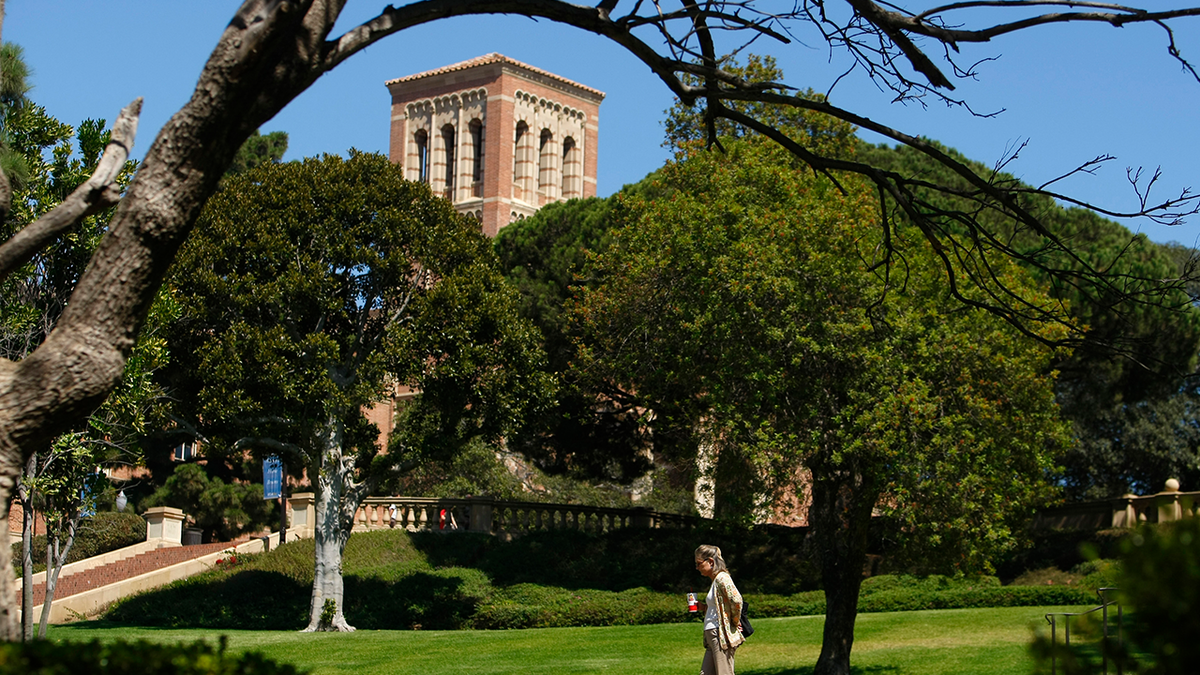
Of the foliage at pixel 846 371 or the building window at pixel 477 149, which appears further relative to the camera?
the building window at pixel 477 149

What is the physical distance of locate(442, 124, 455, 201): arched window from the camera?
250 ft

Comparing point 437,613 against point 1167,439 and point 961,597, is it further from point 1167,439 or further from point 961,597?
point 1167,439

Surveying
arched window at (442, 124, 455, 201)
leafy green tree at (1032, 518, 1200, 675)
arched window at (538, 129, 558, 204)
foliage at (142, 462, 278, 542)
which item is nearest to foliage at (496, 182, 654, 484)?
foliage at (142, 462, 278, 542)

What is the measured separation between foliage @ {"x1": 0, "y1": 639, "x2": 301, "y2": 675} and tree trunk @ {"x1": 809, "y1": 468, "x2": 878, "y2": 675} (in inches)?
429

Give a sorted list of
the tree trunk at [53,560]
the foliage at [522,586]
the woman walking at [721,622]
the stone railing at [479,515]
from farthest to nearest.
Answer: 1. the stone railing at [479,515]
2. the foliage at [522,586]
3. the tree trunk at [53,560]
4. the woman walking at [721,622]

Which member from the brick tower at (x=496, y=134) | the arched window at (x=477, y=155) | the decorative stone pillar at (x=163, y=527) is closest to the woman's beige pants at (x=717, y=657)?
the decorative stone pillar at (x=163, y=527)

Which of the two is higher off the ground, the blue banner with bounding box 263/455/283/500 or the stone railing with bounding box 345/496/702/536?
the blue banner with bounding box 263/455/283/500

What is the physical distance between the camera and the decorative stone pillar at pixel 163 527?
1401 inches

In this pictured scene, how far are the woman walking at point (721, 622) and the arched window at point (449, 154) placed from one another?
68.3 m

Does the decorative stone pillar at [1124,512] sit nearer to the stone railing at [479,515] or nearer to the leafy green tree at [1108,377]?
the leafy green tree at [1108,377]

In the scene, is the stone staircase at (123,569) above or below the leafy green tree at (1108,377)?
below

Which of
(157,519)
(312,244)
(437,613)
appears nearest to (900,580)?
(437,613)

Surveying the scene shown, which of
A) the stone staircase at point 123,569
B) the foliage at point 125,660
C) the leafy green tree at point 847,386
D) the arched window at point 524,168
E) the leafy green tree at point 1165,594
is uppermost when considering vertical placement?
the arched window at point 524,168

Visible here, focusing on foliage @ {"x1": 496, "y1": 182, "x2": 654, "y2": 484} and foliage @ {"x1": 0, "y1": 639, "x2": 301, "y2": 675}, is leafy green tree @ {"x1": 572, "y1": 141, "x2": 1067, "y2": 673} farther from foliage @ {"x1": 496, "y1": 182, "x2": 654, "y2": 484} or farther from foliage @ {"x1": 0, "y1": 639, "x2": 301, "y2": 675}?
foliage @ {"x1": 496, "y1": 182, "x2": 654, "y2": 484}
